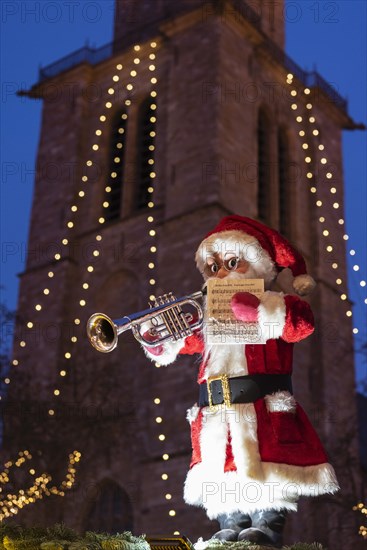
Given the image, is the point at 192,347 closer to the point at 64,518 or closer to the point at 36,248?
the point at 64,518

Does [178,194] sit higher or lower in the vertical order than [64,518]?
higher

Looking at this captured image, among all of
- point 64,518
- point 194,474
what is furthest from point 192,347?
point 64,518

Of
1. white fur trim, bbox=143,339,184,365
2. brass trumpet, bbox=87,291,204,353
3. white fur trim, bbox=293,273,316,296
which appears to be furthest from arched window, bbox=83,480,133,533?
white fur trim, bbox=293,273,316,296

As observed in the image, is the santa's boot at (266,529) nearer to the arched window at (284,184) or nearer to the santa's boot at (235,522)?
the santa's boot at (235,522)

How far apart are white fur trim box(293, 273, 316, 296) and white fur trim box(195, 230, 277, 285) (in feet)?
0.69

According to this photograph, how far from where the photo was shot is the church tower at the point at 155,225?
15172mm

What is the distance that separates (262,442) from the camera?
4852 mm

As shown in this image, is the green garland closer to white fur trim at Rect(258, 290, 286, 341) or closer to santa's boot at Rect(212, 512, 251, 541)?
santa's boot at Rect(212, 512, 251, 541)

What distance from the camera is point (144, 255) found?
17.4m

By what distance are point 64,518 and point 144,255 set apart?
4.93 metres

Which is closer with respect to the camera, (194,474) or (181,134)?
(194,474)

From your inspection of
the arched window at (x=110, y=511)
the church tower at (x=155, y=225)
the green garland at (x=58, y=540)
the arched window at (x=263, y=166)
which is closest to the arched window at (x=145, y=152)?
the church tower at (x=155, y=225)

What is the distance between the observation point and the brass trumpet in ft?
16.3

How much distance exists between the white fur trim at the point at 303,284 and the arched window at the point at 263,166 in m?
13.0
